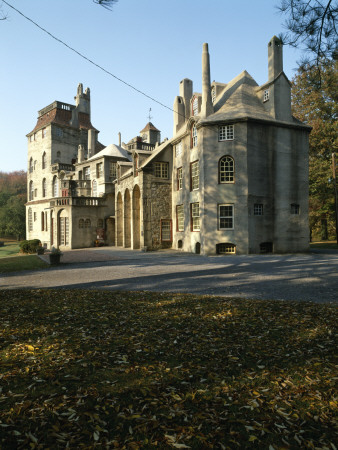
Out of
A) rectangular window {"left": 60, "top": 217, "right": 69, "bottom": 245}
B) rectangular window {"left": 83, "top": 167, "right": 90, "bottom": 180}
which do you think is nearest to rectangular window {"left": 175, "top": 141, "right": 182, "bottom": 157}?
rectangular window {"left": 60, "top": 217, "right": 69, "bottom": 245}

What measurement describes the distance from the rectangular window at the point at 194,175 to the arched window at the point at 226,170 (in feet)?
7.23

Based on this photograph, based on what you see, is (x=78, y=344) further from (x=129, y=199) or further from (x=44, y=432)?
(x=129, y=199)

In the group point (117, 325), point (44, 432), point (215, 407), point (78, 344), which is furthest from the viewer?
point (117, 325)

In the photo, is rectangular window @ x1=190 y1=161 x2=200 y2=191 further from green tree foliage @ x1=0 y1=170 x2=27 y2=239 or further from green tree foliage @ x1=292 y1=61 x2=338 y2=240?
green tree foliage @ x1=0 y1=170 x2=27 y2=239

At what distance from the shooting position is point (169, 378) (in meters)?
4.09

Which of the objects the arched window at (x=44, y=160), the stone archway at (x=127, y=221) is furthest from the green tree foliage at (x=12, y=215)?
the stone archway at (x=127, y=221)

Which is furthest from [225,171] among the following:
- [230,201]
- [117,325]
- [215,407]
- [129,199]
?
[215,407]

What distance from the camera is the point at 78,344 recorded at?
528 cm

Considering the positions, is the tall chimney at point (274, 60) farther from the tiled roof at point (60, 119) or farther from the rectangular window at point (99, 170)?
the tiled roof at point (60, 119)

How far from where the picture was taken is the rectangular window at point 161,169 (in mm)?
28719

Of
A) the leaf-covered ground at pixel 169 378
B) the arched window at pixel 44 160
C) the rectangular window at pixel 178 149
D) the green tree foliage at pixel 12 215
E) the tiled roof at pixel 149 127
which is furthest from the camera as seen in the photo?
the green tree foliage at pixel 12 215

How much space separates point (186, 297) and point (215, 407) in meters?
5.31

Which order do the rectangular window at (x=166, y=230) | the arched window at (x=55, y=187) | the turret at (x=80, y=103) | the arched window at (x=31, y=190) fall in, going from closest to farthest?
1. the rectangular window at (x=166, y=230)
2. the arched window at (x=55, y=187)
3. the turret at (x=80, y=103)
4. the arched window at (x=31, y=190)

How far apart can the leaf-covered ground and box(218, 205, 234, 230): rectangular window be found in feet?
50.6
